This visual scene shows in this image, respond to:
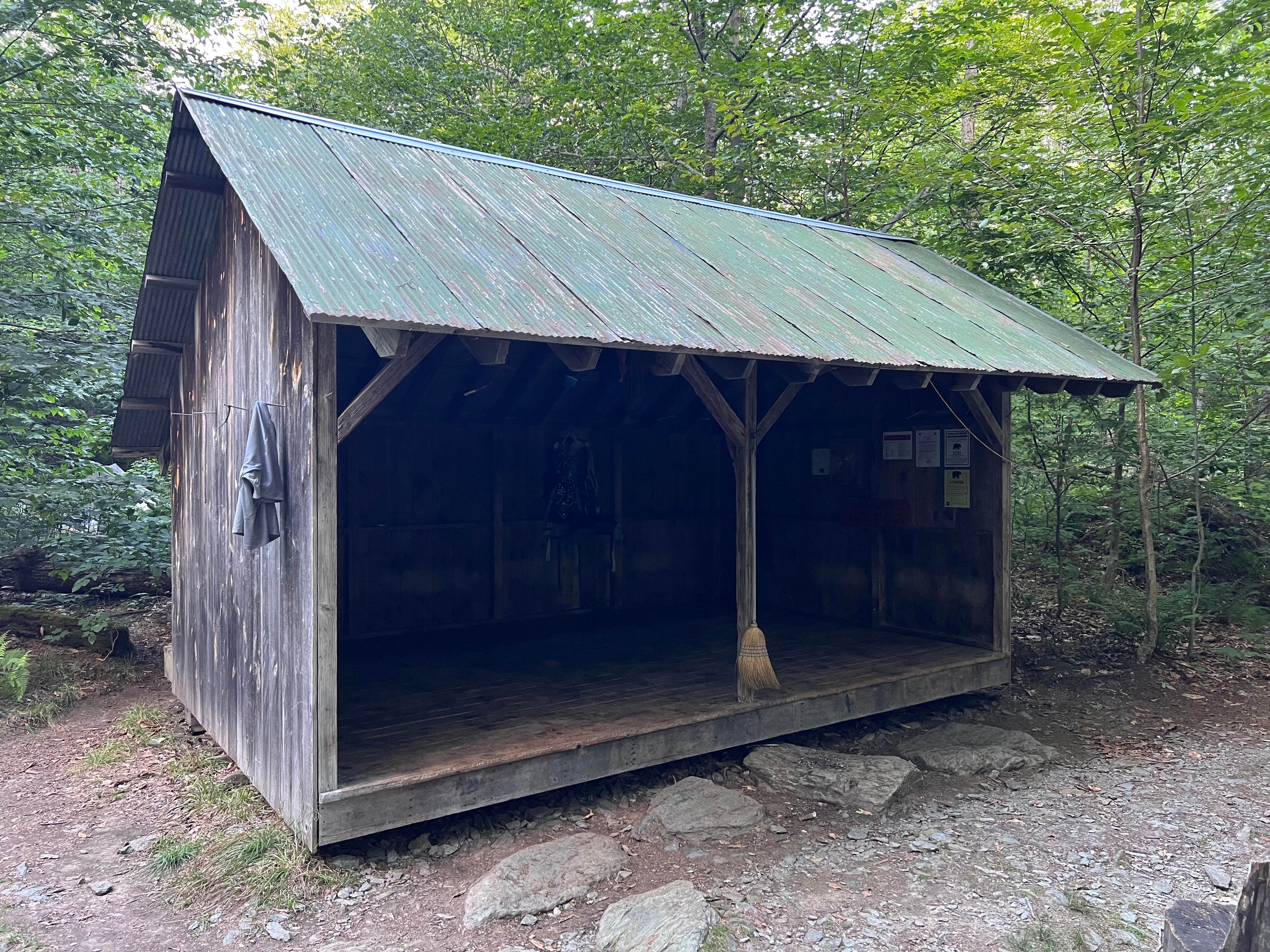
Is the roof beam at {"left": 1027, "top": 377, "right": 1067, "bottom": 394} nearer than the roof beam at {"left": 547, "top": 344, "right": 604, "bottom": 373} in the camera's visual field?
No

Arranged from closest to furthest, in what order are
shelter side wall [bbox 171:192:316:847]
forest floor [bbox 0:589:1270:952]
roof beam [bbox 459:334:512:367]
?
forest floor [bbox 0:589:1270:952], roof beam [bbox 459:334:512:367], shelter side wall [bbox 171:192:316:847]

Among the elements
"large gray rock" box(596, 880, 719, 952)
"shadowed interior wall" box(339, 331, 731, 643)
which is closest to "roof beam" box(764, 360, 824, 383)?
"shadowed interior wall" box(339, 331, 731, 643)

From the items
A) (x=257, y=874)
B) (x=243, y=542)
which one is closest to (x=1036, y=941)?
(x=257, y=874)

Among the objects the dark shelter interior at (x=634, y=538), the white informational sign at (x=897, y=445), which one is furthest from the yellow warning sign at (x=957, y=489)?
the white informational sign at (x=897, y=445)

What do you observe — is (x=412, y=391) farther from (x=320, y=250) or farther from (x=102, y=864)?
(x=102, y=864)

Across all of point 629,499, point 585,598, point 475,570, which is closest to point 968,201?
point 629,499

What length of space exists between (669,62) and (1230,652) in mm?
9648

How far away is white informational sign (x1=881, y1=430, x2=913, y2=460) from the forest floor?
2.15 meters

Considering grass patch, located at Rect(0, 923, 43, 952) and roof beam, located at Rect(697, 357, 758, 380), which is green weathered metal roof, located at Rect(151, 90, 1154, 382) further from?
grass patch, located at Rect(0, 923, 43, 952)

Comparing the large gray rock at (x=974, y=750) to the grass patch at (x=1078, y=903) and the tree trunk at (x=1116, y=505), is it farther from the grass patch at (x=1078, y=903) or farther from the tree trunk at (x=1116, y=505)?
the tree trunk at (x=1116, y=505)

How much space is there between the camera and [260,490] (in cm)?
373

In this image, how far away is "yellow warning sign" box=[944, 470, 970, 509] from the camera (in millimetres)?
6473

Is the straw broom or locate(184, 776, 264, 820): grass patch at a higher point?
the straw broom

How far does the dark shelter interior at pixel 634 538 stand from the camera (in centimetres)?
572
